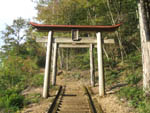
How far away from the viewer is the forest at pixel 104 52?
5.72 meters

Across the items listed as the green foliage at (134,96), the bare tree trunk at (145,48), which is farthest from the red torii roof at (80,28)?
the green foliage at (134,96)

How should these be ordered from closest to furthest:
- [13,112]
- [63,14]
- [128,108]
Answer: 1. [128,108]
2. [13,112]
3. [63,14]

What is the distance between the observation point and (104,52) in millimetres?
14867

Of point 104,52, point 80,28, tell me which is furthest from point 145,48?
point 104,52

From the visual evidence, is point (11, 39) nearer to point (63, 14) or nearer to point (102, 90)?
point (63, 14)

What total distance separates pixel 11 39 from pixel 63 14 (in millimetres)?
11068

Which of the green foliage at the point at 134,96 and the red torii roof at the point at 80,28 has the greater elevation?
the red torii roof at the point at 80,28

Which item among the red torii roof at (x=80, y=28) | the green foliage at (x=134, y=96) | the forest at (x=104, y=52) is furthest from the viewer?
the red torii roof at (x=80, y=28)

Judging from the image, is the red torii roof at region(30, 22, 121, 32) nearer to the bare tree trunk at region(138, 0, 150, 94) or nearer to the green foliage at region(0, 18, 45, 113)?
the bare tree trunk at region(138, 0, 150, 94)

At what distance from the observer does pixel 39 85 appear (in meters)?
9.23

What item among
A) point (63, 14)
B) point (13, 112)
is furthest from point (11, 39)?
point (13, 112)

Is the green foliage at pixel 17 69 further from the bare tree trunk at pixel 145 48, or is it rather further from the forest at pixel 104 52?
the bare tree trunk at pixel 145 48

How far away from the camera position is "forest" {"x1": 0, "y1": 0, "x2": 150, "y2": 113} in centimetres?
572

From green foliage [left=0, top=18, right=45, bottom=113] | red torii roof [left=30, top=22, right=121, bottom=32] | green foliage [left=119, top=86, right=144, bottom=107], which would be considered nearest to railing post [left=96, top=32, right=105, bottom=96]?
red torii roof [left=30, top=22, right=121, bottom=32]
